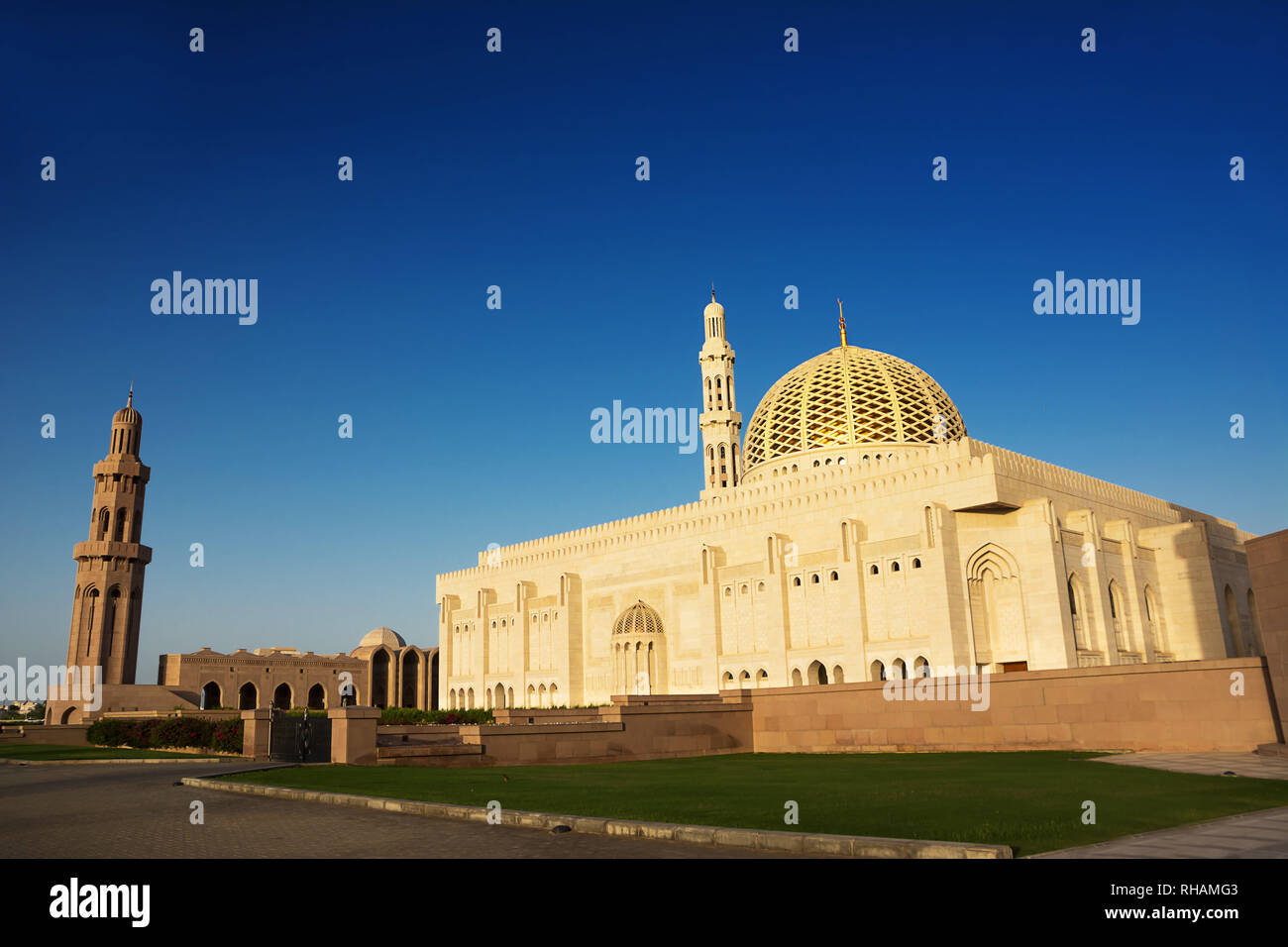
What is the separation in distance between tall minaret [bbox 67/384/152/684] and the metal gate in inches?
1437

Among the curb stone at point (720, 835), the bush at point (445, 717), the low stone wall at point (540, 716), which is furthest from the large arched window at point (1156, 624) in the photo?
the curb stone at point (720, 835)

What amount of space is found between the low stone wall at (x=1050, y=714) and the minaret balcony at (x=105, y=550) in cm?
4172

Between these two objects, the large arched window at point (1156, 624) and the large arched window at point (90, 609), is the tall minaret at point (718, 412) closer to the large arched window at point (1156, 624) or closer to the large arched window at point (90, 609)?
the large arched window at point (1156, 624)

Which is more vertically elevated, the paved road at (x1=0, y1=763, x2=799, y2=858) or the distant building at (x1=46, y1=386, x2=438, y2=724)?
the distant building at (x1=46, y1=386, x2=438, y2=724)

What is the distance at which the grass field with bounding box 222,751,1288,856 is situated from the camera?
746cm

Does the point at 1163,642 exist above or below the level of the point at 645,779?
above

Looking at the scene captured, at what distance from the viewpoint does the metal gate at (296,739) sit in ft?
61.5

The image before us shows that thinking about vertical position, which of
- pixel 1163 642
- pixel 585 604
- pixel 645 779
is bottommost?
pixel 645 779

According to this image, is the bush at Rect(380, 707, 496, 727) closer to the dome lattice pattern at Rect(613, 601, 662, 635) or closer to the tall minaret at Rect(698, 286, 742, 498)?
the dome lattice pattern at Rect(613, 601, 662, 635)

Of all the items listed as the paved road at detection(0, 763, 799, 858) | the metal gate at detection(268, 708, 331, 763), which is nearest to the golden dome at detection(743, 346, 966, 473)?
the metal gate at detection(268, 708, 331, 763)

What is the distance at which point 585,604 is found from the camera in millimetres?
43000
